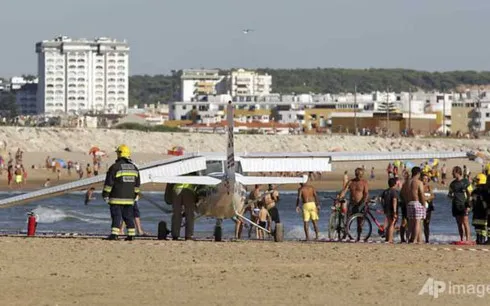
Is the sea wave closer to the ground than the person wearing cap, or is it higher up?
closer to the ground

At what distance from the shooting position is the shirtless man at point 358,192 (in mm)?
23562

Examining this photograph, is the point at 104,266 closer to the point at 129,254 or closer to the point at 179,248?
the point at 129,254

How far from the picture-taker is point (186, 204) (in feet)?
75.7

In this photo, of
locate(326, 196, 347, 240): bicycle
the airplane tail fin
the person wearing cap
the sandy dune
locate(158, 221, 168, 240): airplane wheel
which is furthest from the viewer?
the sandy dune

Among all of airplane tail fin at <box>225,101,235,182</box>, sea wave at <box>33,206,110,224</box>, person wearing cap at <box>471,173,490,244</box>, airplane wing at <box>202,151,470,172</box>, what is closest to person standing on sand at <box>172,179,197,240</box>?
airplane wing at <box>202,151,470,172</box>

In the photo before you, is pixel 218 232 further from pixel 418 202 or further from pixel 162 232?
pixel 418 202

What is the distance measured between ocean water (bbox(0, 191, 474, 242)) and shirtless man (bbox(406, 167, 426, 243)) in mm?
3732

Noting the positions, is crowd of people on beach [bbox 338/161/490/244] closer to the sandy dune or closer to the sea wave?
the sea wave

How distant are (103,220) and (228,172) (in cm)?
1573

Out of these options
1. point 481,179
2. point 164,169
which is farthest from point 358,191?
point 164,169

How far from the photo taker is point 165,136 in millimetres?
112438

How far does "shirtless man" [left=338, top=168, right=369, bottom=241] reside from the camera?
2356 centimetres

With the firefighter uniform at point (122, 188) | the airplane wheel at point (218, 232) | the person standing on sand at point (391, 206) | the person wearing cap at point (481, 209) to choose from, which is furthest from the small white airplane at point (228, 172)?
the person wearing cap at point (481, 209)

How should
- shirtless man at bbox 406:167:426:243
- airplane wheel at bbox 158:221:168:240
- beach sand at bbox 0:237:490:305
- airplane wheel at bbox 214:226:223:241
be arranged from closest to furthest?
beach sand at bbox 0:237:490:305, shirtless man at bbox 406:167:426:243, airplane wheel at bbox 214:226:223:241, airplane wheel at bbox 158:221:168:240
